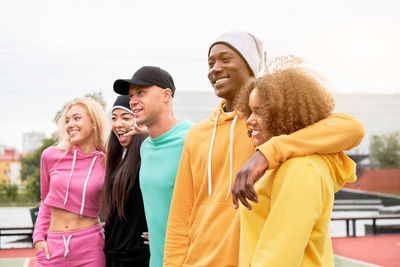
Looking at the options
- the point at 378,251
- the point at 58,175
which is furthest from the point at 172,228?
the point at 378,251

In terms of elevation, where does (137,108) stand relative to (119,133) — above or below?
above

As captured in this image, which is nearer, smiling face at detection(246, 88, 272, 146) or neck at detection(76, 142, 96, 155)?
smiling face at detection(246, 88, 272, 146)

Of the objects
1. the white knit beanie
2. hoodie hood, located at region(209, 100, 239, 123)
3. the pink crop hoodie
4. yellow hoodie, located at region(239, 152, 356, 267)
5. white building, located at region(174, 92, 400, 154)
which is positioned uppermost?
the white knit beanie

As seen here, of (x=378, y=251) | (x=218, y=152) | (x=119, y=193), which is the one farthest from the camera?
(x=378, y=251)

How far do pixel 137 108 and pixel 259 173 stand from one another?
4.42 feet

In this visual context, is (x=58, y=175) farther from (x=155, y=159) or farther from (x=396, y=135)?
(x=396, y=135)

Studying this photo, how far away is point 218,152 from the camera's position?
1.97 m

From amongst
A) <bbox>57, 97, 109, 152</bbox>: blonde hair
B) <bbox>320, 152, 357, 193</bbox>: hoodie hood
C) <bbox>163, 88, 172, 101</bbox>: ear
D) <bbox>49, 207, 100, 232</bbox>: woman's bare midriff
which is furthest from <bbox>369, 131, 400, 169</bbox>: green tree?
<bbox>320, 152, 357, 193</bbox>: hoodie hood

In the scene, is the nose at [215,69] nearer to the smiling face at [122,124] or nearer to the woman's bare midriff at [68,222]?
the smiling face at [122,124]

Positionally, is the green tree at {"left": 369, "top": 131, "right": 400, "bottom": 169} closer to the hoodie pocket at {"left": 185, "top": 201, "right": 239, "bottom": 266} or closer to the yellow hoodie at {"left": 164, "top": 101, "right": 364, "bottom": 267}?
the yellow hoodie at {"left": 164, "top": 101, "right": 364, "bottom": 267}

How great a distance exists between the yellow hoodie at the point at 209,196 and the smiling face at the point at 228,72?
9 cm

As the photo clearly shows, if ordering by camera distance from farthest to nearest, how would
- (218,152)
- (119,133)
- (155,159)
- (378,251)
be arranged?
(378,251) → (119,133) → (155,159) → (218,152)

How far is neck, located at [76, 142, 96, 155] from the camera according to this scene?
350cm

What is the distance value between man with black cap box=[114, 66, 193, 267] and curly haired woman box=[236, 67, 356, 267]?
36.7 inches
